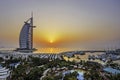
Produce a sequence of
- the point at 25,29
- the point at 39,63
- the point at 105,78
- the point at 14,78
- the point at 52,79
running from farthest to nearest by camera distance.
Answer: the point at 25,29
the point at 39,63
the point at 14,78
the point at 105,78
the point at 52,79

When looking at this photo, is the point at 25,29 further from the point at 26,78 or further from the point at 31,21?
the point at 26,78

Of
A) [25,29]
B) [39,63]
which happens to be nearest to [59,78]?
[39,63]

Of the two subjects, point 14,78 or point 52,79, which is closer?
point 52,79

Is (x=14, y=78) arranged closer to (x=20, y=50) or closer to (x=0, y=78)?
(x=0, y=78)

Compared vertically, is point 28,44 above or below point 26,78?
above

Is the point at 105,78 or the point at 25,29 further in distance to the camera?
the point at 25,29

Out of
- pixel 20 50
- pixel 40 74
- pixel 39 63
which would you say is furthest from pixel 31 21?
pixel 40 74

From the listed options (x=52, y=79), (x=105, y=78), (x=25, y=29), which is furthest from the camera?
(x=25, y=29)

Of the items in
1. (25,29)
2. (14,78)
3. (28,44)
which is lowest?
(14,78)

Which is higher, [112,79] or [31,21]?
[31,21]
